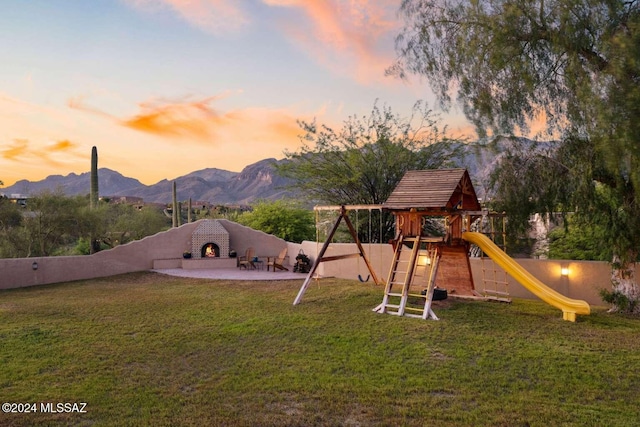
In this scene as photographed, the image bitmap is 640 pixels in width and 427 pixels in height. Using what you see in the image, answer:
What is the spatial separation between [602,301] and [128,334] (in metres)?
11.2

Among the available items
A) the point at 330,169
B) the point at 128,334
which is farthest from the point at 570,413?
the point at 330,169

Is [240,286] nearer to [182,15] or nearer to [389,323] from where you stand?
[389,323]

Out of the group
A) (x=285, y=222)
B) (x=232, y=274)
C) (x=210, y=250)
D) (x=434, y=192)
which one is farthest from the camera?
(x=285, y=222)

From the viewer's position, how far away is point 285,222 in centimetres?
2192

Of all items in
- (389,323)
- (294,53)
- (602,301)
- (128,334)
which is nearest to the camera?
(128,334)

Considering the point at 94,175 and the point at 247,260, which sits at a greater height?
the point at 94,175

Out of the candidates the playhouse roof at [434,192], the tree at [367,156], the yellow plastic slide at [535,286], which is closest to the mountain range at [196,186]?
the tree at [367,156]

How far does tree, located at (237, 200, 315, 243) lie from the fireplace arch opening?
11.0ft

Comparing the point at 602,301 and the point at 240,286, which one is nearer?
the point at 602,301

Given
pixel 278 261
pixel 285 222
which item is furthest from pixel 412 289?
pixel 285 222

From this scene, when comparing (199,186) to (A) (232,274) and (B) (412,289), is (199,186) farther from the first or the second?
(B) (412,289)

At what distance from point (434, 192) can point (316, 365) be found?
19.9 feet

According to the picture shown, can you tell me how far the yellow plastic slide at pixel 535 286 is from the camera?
8.74m

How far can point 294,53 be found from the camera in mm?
17797
